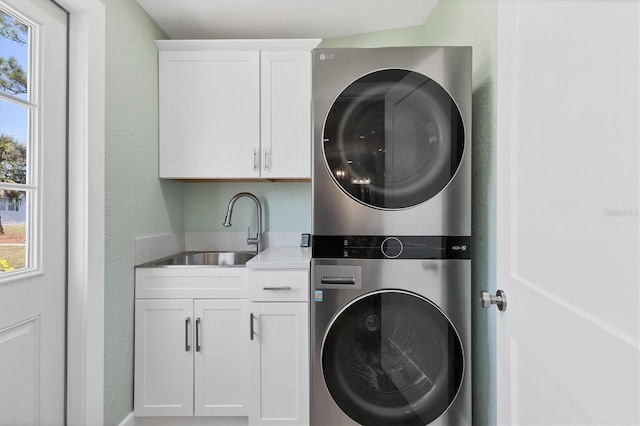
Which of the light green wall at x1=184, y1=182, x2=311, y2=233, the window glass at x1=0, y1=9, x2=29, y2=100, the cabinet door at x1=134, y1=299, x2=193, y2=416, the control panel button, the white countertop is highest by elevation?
the window glass at x1=0, y1=9, x2=29, y2=100

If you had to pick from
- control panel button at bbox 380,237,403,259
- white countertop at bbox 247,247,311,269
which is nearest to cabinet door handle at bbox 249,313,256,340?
white countertop at bbox 247,247,311,269

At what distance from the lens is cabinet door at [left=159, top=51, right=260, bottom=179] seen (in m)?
2.02

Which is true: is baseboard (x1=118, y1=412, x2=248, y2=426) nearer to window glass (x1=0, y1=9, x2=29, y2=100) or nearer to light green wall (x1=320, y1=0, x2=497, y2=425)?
light green wall (x1=320, y1=0, x2=497, y2=425)

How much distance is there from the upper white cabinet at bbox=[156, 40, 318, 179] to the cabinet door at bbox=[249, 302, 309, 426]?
853 mm

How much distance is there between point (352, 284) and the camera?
58.4 inches

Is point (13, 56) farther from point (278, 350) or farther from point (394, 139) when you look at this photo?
point (278, 350)

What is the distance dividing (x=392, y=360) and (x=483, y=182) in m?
0.92

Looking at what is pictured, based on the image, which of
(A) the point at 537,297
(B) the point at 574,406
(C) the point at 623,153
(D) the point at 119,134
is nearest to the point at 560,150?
(C) the point at 623,153

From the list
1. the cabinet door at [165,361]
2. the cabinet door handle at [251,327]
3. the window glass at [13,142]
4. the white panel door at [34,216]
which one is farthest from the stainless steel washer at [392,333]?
the window glass at [13,142]

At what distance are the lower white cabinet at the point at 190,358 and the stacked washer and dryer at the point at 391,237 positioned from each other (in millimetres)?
517

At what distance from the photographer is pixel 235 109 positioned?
2031 mm

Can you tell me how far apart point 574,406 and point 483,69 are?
1.39 m

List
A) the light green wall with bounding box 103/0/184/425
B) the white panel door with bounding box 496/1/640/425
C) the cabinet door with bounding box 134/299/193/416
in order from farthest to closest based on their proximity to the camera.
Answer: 1. the cabinet door with bounding box 134/299/193/416
2. the light green wall with bounding box 103/0/184/425
3. the white panel door with bounding box 496/1/640/425

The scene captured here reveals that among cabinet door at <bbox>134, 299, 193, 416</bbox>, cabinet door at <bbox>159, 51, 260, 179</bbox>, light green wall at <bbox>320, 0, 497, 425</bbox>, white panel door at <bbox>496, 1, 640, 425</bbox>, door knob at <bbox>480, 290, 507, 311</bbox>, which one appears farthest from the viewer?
cabinet door at <bbox>159, 51, 260, 179</bbox>
